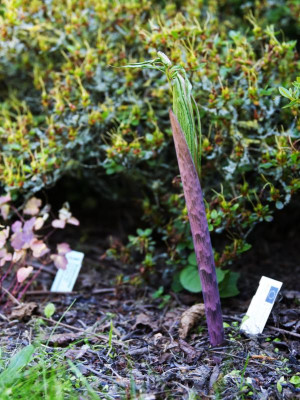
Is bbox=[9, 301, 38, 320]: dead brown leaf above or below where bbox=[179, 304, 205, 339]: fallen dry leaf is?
below

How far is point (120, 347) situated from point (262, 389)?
1.74ft

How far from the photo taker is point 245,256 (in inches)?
100.0

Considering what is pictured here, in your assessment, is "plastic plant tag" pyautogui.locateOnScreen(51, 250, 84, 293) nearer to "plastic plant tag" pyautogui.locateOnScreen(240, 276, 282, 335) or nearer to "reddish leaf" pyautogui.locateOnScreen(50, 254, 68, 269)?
"reddish leaf" pyautogui.locateOnScreen(50, 254, 68, 269)

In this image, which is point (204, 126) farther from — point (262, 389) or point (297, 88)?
point (262, 389)

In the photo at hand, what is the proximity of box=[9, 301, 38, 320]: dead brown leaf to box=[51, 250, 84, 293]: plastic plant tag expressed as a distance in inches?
9.3

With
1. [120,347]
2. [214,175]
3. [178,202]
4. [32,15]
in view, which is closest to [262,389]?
[120,347]

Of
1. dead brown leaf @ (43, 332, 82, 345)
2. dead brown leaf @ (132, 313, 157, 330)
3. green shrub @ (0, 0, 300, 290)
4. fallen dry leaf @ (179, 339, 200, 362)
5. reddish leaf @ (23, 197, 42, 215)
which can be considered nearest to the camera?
fallen dry leaf @ (179, 339, 200, 362)

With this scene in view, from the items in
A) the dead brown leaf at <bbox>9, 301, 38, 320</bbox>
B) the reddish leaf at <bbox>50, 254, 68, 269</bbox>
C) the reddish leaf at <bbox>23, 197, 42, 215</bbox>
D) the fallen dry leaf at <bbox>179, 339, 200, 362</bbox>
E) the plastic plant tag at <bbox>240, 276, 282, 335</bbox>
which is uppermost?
the plastic plant tag at <bbox>240, 276, 282, 335</bbox>

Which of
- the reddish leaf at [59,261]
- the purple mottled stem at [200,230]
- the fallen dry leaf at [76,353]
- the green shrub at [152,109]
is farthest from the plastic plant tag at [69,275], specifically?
the purple mottled stem at [200,230]

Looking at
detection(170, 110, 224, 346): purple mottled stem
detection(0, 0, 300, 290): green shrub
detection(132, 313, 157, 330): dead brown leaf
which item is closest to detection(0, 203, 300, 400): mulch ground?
detection(132, 313, 157, 330): dead brown leaf

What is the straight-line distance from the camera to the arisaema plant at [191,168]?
4.35 feet

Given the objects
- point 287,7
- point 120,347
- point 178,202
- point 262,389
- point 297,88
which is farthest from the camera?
point 287,7

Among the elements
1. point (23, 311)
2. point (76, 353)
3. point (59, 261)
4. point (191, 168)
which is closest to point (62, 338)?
point (76, 353)

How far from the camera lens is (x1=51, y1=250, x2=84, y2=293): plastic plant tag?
207 cm
